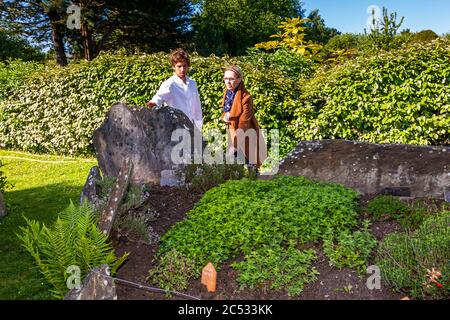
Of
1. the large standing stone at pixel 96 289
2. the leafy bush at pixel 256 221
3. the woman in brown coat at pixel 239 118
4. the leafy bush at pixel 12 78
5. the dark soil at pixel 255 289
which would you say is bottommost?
the dark soil at pixel 255 289

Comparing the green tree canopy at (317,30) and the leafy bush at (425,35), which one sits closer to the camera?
the leafy bush at (425,35)

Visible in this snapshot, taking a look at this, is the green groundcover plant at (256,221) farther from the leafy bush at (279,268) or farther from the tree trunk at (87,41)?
the tree trunk at (87,41)

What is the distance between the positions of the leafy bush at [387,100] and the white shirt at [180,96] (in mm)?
3302

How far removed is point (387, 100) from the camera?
31.8 ft

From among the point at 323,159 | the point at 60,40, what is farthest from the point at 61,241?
the point at 60,40

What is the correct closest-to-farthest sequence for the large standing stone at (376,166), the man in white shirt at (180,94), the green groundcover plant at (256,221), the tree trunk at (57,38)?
the green groundcover plant at (256,221) → the large standing stone at (376,166) → the man in white shirt at (180,94) → the tree trunk at (57,38)

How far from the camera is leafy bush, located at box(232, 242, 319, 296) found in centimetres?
425

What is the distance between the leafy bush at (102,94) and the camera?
1062cm

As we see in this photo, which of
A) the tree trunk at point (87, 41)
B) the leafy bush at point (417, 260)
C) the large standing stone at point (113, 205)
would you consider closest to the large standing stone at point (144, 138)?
the large standing stone at point (113, 205)

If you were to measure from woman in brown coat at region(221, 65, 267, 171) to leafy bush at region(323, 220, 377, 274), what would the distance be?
304 cm

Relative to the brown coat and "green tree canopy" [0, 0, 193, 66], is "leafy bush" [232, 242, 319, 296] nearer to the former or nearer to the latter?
the brown coat

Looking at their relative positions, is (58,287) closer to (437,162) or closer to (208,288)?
(208,288)

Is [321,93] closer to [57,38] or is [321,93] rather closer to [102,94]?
[102,94]
